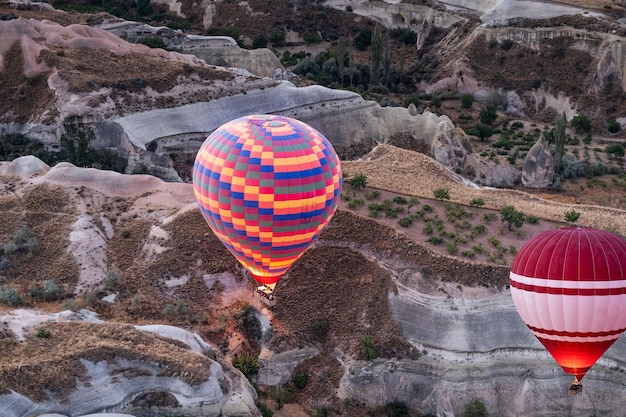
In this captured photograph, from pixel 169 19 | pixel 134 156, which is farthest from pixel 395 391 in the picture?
pixel 169 19

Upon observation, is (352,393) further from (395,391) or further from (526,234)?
(526,234)

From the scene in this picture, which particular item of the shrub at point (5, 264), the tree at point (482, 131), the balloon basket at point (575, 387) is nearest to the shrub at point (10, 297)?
the shrub at point (5, 264)

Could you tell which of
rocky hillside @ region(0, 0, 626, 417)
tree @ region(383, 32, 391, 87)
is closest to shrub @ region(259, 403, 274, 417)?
rocky hillside @ region(0, 0, 626, 417)

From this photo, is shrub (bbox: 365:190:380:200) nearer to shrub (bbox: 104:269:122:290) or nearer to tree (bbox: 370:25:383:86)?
shrub (bbox: 104:269:122:290)

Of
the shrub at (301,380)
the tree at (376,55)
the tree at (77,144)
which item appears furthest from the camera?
the tree at (376,55)

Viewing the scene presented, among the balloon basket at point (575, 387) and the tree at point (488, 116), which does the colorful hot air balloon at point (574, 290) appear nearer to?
the balloon basket at point (575, 387)

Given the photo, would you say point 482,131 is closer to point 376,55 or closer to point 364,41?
point 376,55
